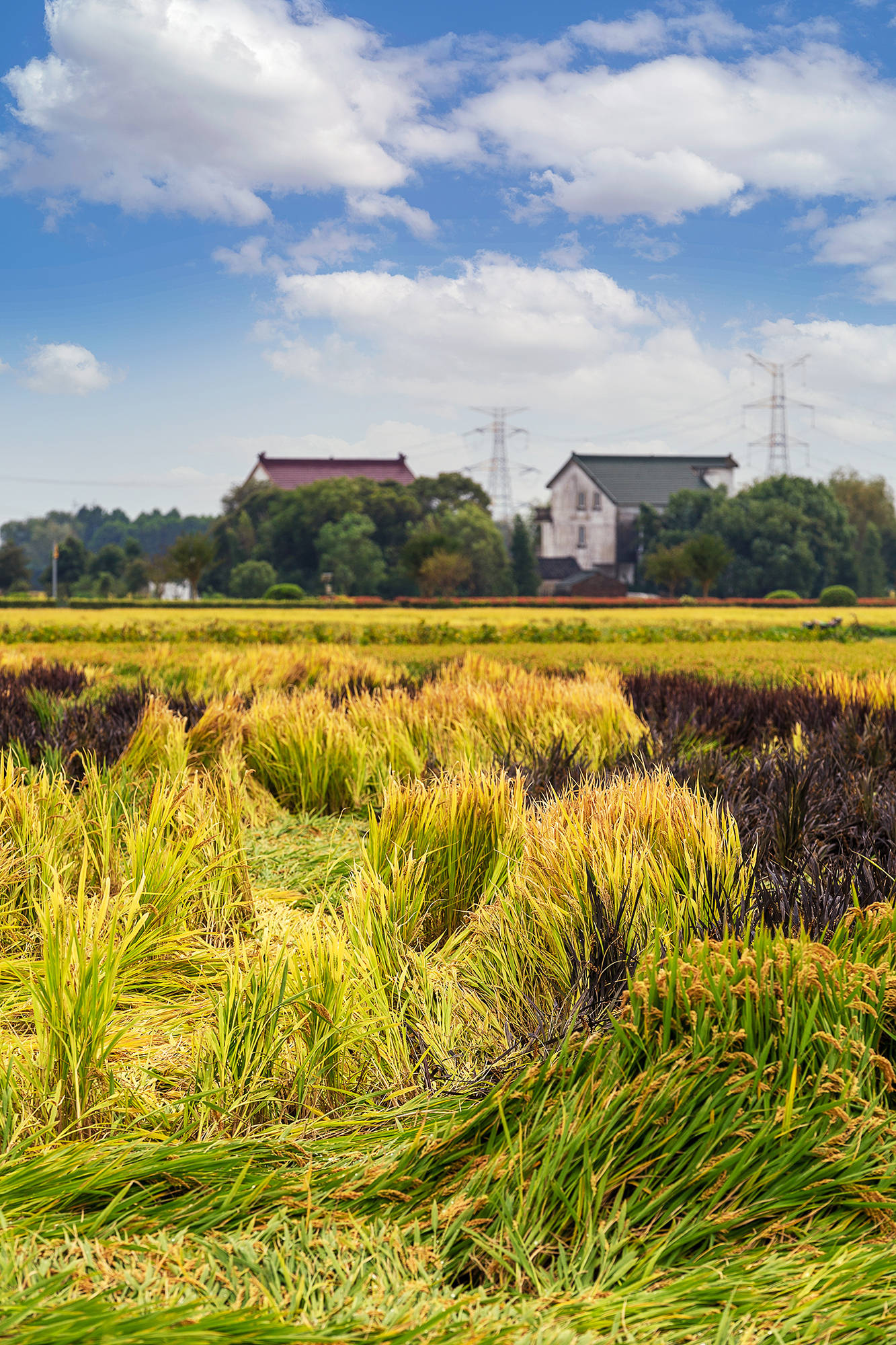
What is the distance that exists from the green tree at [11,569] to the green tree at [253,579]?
19844 millimetres

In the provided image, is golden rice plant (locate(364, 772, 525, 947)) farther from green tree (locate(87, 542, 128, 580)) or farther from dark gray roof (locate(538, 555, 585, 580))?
dark gray roof (locate(538, 555, 585, 580))

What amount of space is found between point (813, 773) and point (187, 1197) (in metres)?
2.98

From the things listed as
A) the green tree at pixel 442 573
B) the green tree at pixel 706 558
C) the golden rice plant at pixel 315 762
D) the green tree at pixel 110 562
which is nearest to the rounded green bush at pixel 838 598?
the green tree at pixel 706 558

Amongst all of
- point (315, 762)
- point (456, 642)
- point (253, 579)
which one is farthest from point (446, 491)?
point (315, 762)

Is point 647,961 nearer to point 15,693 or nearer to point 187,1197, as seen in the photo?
point 187,1197

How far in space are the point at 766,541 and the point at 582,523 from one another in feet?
72.8

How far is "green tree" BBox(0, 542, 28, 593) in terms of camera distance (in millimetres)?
69562

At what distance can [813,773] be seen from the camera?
3.93 m

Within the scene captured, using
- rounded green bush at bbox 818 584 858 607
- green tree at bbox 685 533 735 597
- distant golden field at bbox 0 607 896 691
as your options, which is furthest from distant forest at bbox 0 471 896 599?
distant golden field at bbox 0 607 896 691

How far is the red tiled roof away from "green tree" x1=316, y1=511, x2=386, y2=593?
112 feet

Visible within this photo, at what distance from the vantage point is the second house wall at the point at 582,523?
78.8 m

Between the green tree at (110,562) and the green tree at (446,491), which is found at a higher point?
the green tree at (446,491)

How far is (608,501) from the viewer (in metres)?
79.1

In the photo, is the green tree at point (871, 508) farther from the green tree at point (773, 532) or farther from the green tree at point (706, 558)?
the green tree at point (706, 558)
